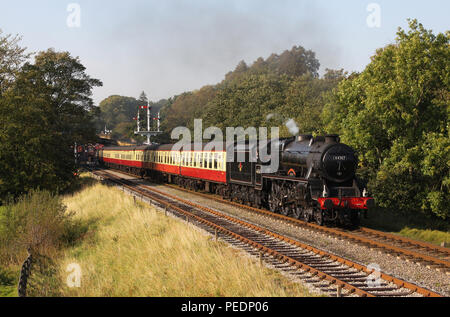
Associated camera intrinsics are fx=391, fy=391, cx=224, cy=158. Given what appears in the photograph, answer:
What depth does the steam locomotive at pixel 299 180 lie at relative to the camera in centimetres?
1484

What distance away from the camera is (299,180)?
50.1 ft

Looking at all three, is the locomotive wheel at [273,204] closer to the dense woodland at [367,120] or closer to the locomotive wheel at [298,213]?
the locomotive wheel at [298,213]

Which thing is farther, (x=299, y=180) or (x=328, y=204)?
(x=299, y=180)

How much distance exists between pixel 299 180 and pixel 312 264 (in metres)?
5.43

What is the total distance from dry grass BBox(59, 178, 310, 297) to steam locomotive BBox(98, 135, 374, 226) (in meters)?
4.76

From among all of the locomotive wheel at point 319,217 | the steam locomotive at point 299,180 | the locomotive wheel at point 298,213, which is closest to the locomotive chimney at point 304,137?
the steam locomotive at point 299,180

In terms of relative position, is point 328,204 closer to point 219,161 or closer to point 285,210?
point 285,210

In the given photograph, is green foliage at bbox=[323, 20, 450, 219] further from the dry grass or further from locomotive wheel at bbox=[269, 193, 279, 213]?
the dry grass

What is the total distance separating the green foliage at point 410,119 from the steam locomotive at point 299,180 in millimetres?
3261

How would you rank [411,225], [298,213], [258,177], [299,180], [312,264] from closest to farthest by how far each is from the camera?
[312,264] < [299,180] < [298,213] < [258,177] < [411,225]

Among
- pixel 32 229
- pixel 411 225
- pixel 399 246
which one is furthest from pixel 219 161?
pixel 399 246

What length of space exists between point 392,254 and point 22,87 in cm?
2835

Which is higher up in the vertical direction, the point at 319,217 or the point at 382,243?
the point at 319,217
